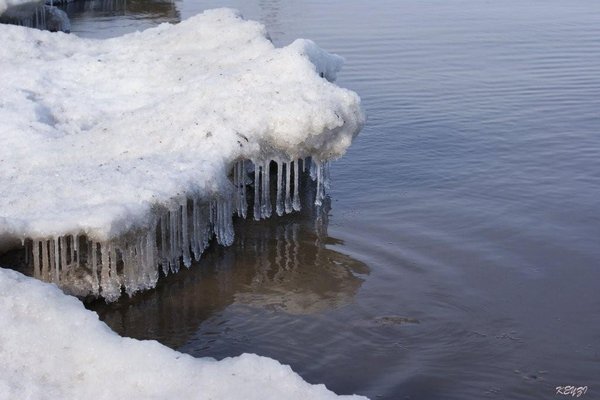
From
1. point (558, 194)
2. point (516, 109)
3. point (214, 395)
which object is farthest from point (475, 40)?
point (214, 395)

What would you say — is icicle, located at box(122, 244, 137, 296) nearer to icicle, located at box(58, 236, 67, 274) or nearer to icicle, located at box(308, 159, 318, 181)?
icicle, located at box(58, 236, 67, 274)

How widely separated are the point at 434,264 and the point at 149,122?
2915 millimetres

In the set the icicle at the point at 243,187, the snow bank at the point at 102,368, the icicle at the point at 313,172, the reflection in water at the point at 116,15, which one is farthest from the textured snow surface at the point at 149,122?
the reflection in water at the point at 116,15

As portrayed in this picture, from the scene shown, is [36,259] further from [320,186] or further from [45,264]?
[320,186]

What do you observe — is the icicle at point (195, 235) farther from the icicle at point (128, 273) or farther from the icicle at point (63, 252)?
the icicle at point (63, 252)

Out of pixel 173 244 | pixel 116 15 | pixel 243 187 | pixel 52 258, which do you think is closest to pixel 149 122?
pixel 243 187

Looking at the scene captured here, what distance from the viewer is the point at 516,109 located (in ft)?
41.9

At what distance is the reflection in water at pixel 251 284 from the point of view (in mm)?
7280

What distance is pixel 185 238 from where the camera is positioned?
25.9 feet

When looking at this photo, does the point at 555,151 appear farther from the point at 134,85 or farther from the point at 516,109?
the point at 134,85

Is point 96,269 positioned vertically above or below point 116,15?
below

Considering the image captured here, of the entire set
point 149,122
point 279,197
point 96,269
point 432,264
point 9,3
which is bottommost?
point 432,264

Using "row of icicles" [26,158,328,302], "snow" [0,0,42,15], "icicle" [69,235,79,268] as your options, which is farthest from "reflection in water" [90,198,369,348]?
"snow" [0,0,42,15]

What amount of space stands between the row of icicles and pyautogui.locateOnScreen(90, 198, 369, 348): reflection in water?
0.12 m
